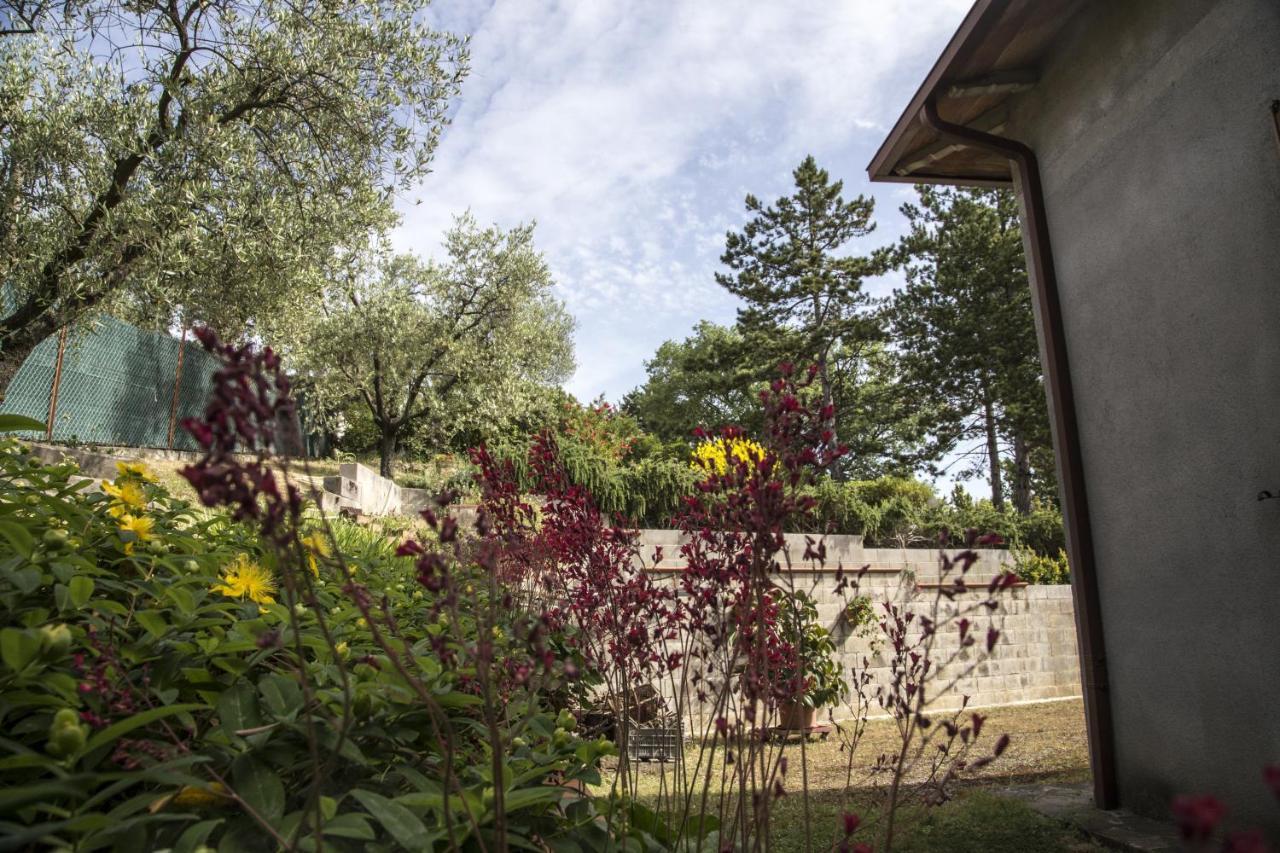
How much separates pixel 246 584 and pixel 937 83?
14.5 feet

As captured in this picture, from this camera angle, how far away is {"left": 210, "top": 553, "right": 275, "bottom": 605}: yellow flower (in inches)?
62.7

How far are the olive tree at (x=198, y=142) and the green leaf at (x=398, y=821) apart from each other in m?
7.19

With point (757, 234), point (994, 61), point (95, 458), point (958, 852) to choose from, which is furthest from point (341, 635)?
point (757, 234)

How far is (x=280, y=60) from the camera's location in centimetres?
707

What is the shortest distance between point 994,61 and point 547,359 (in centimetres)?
1432

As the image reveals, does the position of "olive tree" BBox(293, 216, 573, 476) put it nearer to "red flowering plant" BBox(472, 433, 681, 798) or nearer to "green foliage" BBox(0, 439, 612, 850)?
"red flowering plant" BBox(472, 433, 681, 798)

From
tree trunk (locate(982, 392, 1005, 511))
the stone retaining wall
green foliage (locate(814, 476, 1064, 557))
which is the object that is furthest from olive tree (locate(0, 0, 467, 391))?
tree trunk (locate(982, 392, 1005, 511))

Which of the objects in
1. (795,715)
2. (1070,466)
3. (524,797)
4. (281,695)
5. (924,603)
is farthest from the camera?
(924,603)

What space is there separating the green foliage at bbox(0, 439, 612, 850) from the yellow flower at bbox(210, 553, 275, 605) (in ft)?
0.08

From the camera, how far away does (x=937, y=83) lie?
4375 mm

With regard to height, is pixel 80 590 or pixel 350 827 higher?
pixel 80 590

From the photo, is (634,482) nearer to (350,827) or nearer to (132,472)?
(132,472)

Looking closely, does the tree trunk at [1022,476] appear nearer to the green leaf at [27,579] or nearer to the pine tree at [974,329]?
the pine tree at [974,329]

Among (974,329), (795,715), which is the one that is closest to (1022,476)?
(974,329)
